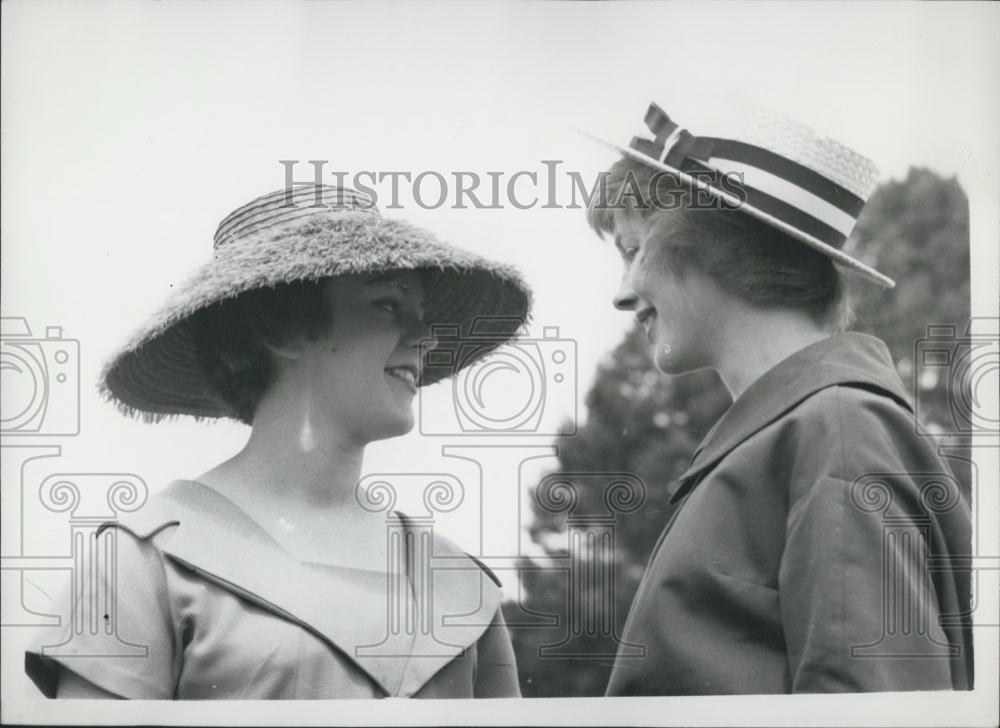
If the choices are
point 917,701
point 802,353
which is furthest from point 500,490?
point 917,701

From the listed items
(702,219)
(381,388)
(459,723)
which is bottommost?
(459,723)

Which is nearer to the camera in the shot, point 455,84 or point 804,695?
point 804,695

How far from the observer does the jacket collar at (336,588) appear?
340 cm

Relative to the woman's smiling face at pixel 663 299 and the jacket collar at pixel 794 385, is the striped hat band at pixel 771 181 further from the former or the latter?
the jacket collar at pixel 794 385

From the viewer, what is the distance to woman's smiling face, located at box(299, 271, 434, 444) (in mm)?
3539

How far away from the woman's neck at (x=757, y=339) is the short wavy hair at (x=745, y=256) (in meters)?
0.03

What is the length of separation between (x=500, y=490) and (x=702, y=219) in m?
0.83

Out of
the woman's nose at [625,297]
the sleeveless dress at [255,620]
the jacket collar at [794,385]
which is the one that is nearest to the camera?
the sleeveless dress at [255,620]

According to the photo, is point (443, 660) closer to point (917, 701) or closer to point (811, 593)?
point (811, 593)

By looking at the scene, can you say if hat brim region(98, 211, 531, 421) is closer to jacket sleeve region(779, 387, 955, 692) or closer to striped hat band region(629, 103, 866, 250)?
striped hat band region(629, 103, 866, 250)

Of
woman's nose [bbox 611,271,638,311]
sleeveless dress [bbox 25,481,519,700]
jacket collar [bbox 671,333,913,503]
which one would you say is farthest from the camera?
woman's nose [bbox 611,271,638,311]

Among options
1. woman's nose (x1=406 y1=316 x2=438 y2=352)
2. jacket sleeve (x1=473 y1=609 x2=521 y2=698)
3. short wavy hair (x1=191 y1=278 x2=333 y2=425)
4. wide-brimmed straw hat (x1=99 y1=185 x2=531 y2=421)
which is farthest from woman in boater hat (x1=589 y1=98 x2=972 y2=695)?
short wavy hair (x1=191 y1=278 x2=333 y2=425)

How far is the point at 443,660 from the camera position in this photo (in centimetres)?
351

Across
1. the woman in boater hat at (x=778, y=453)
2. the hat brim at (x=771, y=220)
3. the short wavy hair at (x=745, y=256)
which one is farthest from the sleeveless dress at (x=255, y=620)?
the hat brim at (x=771, y=220)
